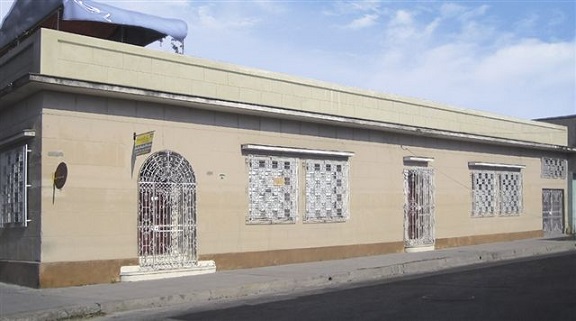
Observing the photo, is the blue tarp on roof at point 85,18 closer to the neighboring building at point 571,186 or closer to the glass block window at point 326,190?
the glass block window at point 326,190

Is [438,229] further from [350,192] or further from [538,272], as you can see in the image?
[538,272]

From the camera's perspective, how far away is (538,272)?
559 inches

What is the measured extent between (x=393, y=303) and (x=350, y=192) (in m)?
7.96

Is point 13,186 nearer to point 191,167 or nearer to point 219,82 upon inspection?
point 191,167

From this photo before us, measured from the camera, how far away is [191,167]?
1474 cm

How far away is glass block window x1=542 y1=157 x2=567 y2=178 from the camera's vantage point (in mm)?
26323

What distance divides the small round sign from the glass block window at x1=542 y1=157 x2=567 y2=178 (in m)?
20.1

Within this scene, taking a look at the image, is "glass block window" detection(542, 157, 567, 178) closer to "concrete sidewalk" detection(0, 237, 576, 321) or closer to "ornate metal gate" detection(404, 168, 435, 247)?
"ornate metal gate" detection(404, 168, 435, 247)

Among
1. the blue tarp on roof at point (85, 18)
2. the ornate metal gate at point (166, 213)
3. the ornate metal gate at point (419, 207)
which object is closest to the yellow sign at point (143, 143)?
the ornate metal gate at point (166, 213)

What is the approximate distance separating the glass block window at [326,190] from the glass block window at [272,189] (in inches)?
20.6

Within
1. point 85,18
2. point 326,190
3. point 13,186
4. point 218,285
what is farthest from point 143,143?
point 326,190

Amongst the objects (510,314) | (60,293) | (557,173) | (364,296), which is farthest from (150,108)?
(557,173)

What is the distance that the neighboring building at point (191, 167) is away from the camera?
507 inches

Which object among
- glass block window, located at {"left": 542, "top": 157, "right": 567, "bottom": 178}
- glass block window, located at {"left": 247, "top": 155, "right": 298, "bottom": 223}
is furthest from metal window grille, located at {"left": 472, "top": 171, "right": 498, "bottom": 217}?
glass block window, located at {"left": 247, "top": 155, "right": 298, "bottom": 223}
